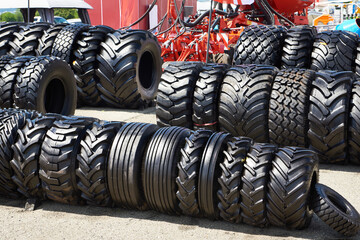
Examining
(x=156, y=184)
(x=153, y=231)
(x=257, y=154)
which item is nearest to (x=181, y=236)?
(x=153, y=231)

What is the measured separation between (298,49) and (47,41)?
3939 mm

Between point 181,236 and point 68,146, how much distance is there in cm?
117

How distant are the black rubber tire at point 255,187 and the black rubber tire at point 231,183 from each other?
0.12 feet

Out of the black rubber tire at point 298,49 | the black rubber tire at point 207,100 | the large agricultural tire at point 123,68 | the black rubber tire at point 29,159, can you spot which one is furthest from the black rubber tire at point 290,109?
the large agricultural tire at point 123,68

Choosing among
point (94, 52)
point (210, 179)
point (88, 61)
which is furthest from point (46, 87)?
point (210, 179)

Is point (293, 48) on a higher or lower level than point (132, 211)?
Answer: higher

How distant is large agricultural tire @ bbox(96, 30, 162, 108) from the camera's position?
7.83m

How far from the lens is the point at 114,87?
314 inches

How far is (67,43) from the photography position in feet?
26.1

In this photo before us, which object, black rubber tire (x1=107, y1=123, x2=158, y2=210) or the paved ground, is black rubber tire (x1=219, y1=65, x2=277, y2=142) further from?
black rubber tire (x1=107, y1=123, x2=158, y2=210)

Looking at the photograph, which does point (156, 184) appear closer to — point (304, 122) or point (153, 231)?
point (153, 231)

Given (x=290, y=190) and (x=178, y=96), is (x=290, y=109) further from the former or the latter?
(x=290, y=190)

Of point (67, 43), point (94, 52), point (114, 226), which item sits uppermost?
point (67, 43)

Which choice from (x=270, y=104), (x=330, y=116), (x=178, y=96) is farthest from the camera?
(x=178, y=96)
